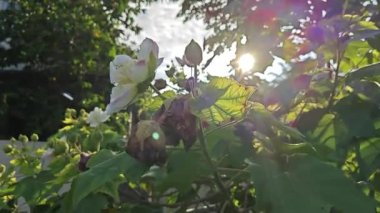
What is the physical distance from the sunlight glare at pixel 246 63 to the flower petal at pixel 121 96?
1.43 ft

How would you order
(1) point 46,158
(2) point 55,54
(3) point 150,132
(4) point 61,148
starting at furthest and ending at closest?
(2) point 55,54 < (1) point 46,158 < (4) point 61,148 < (3) point 150,132

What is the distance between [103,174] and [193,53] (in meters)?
0.22

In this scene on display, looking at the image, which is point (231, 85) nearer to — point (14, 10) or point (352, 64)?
→ point (352, 64)

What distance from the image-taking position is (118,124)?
3791mm

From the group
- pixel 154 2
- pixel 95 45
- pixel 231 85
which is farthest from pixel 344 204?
pixel 154 2

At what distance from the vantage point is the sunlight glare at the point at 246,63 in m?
1.34

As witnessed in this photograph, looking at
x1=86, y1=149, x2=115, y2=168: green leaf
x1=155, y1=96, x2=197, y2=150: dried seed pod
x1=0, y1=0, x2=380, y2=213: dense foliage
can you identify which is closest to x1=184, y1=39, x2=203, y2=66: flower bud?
x1=0, y1=0, x2=380, y2=213: dense foliage

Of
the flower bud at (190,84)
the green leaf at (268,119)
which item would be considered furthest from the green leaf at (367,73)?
the flower bud at (190,84)

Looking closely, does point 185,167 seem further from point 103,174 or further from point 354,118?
point 354,118

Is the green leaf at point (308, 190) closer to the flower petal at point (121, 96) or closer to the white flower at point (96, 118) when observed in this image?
the flower petal at point (121, 96)

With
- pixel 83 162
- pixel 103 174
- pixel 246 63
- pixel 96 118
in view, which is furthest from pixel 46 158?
pixel 103 174

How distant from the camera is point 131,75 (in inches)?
37.0

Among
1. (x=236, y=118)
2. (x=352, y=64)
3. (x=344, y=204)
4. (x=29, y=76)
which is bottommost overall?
(x=344, y=204)

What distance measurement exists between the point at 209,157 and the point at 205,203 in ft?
0.89
